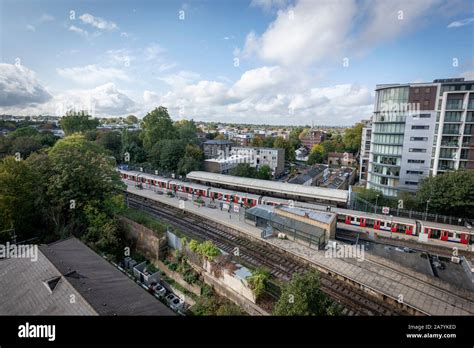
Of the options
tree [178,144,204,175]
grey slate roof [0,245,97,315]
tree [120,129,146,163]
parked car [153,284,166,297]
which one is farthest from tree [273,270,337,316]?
tree [120,129,146,163]

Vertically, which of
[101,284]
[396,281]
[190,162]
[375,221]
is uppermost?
[190,162]

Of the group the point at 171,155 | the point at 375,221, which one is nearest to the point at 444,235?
the point at 375,221

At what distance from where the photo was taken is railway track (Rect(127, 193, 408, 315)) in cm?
1172

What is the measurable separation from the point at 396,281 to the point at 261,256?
7.63 metres

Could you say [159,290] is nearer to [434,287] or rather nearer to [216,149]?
[434,287]

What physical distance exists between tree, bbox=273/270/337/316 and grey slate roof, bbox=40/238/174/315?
12.7 ft

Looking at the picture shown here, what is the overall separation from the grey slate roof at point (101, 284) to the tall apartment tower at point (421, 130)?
1067 inches

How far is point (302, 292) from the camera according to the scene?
25.1 ft

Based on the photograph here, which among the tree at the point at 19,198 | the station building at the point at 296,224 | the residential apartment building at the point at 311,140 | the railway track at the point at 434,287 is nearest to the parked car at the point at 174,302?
the station building at the point at 296,224

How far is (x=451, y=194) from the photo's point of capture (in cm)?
1906

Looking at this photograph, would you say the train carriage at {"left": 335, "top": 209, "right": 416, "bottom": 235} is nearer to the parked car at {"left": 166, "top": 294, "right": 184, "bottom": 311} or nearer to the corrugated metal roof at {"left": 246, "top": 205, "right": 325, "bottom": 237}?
the corrugated metal roof at {"left": 246, "top": 205, "right": 325, "bottom": 237}
